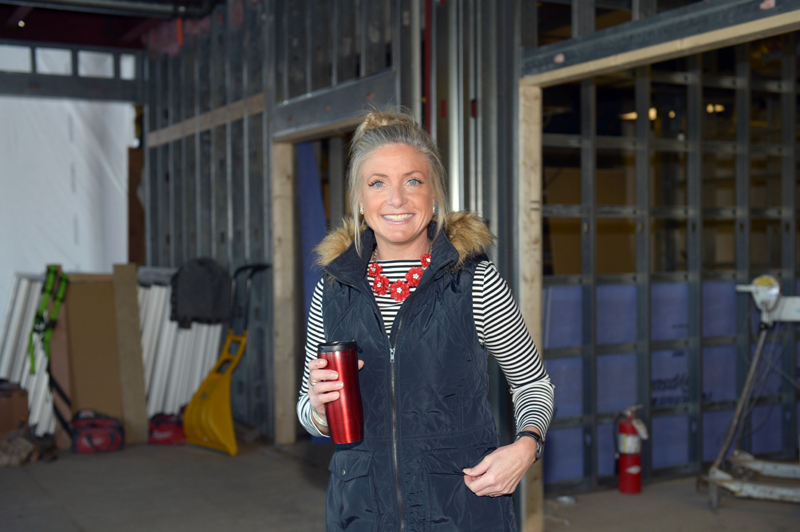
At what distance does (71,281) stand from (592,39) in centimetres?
463

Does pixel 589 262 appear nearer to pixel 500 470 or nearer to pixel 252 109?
pixel 252 109

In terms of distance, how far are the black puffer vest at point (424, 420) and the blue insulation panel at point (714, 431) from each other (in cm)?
393

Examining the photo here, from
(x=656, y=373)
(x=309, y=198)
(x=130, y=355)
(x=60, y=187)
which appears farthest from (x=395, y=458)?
(x=60, y=187)

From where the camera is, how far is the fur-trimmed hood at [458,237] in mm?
1728

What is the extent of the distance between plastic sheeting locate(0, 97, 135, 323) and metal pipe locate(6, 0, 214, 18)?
2770 mm

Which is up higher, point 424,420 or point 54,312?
point 424,420

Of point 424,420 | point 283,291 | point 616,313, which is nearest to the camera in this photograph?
point 424,420

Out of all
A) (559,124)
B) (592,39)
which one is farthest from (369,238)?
(559,124)

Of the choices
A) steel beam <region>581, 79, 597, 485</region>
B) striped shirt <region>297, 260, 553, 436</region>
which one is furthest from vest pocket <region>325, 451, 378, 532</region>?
steel beam <region>581, 79, 597, 485</region>

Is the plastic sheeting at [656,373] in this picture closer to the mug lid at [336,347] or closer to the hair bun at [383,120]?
the hair bun at [383,120]

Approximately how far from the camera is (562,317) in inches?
187

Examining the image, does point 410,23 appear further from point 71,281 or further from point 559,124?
point 71,281

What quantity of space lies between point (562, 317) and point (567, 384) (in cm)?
38

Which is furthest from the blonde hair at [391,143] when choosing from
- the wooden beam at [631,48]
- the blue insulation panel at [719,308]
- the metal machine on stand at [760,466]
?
the blue insulation panel at [719,308]
